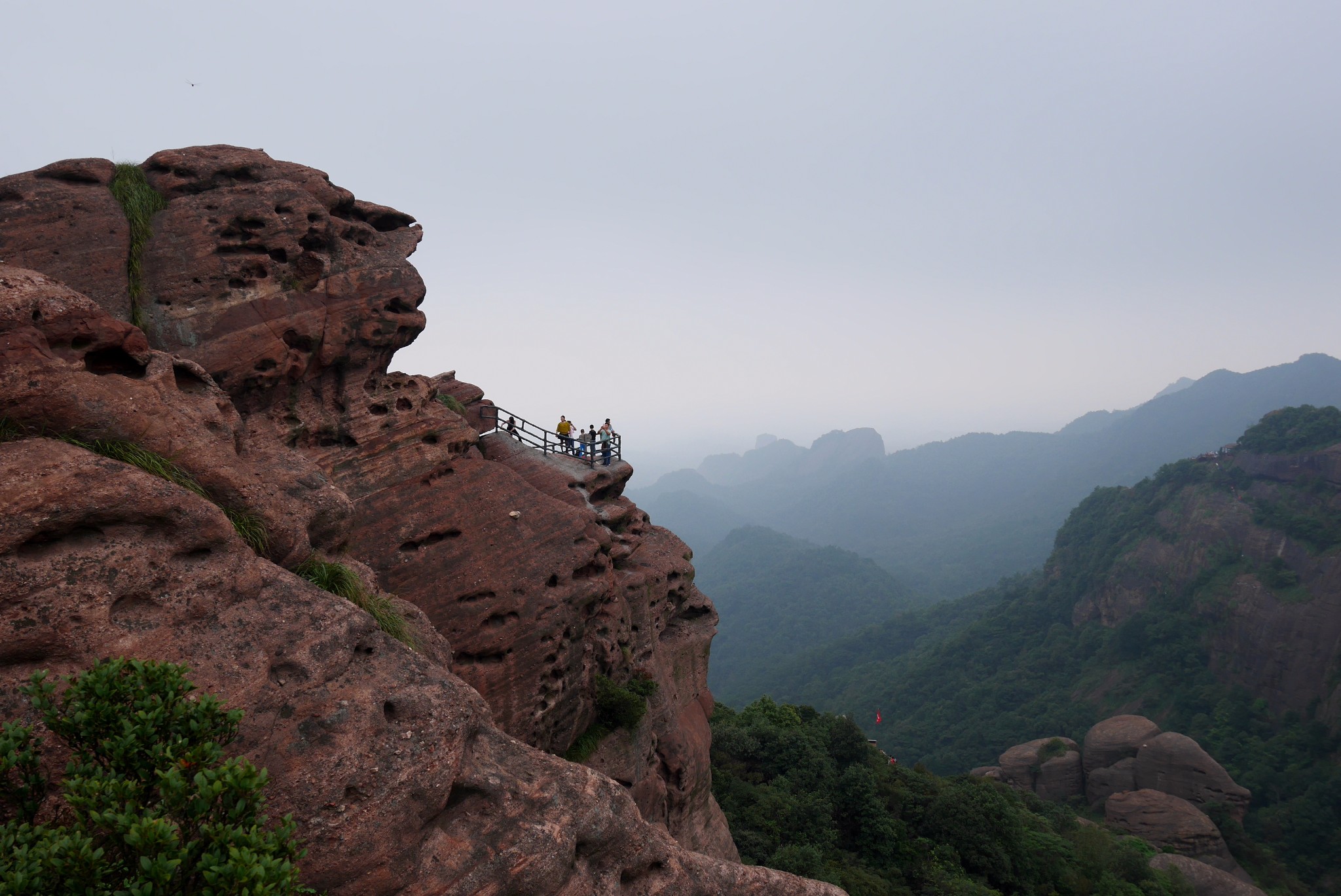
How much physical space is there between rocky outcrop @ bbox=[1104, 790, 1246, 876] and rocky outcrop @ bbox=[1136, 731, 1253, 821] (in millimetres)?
1365

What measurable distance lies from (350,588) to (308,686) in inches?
109

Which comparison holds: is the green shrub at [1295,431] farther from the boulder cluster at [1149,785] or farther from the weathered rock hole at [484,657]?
the weathered rock hole at [484,657]

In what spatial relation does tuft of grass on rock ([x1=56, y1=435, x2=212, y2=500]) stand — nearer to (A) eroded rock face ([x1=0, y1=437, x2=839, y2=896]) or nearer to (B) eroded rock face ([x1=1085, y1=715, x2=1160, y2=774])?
(A) eroded rock face ([x1=0, y1=437, x2=839, y2=896])

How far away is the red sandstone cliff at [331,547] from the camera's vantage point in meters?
6.74

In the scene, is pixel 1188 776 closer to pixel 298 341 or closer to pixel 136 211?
pixel 298 341

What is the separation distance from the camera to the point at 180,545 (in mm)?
7344

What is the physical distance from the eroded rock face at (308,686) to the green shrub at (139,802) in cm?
148

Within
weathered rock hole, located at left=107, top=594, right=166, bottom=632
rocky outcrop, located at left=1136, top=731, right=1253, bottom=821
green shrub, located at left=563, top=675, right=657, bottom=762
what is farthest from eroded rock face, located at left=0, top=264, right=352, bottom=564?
rocky outcrop, located at left=1136, top=731, right=1253, bottom=821

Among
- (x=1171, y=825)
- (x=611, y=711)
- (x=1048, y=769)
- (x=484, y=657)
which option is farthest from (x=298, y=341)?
(x=1048, y=769)

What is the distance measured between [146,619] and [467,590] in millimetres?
7331

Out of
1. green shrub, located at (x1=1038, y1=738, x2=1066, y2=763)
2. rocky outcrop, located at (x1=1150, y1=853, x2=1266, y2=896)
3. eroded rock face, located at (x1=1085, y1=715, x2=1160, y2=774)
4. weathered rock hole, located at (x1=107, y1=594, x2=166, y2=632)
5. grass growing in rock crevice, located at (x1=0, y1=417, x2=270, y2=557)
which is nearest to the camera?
weathered rock hole, located at (x1=107, y1=594, x2=166, y2=632)

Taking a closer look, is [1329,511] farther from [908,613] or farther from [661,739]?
[661,739]

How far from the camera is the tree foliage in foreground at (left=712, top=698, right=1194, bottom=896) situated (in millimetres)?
25344

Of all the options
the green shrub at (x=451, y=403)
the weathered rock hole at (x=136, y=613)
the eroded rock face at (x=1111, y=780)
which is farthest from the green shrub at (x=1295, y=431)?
the weathered rock hole at (x=136, y=613)
